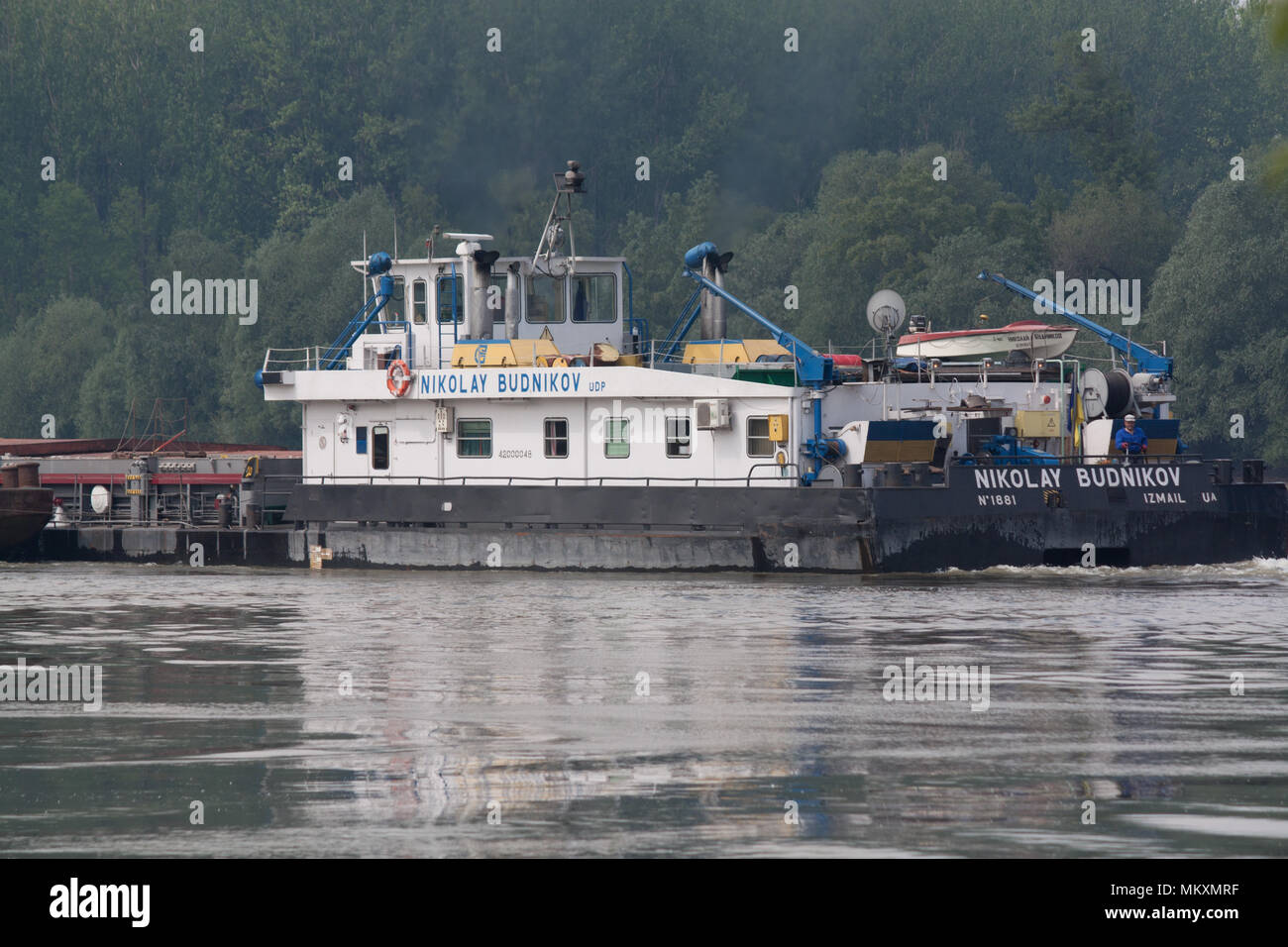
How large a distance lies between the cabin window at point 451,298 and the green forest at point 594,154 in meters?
35.6

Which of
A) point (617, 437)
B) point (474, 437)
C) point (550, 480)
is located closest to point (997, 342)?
point (617, 437)

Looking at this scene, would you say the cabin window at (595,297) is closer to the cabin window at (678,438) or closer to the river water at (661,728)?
the cabin window at (678,438)

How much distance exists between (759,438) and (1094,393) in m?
5.69

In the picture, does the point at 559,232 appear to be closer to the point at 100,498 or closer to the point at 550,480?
the point at 550,480

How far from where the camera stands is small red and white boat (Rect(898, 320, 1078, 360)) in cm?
3331

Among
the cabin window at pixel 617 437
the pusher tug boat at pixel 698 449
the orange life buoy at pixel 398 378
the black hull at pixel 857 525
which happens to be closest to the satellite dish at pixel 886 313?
the pusher tug boat at pixel 698 449

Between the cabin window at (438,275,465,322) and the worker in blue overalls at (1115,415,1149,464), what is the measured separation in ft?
37.5

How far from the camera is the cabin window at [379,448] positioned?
34.7m

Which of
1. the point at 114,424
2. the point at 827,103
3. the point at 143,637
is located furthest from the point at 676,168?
the point at 143,637

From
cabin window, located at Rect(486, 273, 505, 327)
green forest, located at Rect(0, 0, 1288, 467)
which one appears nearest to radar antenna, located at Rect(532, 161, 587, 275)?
cabin window, located at Rect(486, 273, 505, 327)

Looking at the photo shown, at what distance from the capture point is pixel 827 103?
286ft

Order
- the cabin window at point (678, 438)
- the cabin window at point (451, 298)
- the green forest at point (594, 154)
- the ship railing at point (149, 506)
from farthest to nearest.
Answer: the green forest at point (594, 154), the ship railing at point (149, 506), the cabin window at point (451, 298), the cabin window at point (678, 438)
